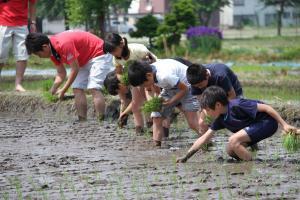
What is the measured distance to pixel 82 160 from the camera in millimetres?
7949

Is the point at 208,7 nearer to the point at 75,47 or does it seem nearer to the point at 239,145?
the point at 75,47

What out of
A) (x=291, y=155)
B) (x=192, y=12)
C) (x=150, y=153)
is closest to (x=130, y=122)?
(x=150, y=153)

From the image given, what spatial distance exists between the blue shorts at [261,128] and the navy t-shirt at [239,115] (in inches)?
1.5

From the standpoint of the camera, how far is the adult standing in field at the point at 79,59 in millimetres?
10328

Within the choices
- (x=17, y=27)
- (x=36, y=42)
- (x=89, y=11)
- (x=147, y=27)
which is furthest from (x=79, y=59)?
(x=147, y=27)

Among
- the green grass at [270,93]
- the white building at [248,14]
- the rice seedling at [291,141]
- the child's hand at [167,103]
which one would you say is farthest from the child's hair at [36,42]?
the white building at [248,14]

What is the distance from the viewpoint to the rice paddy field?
6.29m

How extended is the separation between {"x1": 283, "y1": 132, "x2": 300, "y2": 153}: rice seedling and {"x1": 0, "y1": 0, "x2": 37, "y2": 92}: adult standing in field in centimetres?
587

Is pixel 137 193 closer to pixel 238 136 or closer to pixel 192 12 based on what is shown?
pixel 238 136

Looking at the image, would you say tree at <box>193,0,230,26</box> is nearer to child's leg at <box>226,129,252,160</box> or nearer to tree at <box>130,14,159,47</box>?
tree at <box>130,14,159,47</box>

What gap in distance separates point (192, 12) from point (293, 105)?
21.1 metres

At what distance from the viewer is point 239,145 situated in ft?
24.7

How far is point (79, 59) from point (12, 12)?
2120mm

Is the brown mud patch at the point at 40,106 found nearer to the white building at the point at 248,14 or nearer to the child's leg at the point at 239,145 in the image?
the child's leg at the point at 239,145
